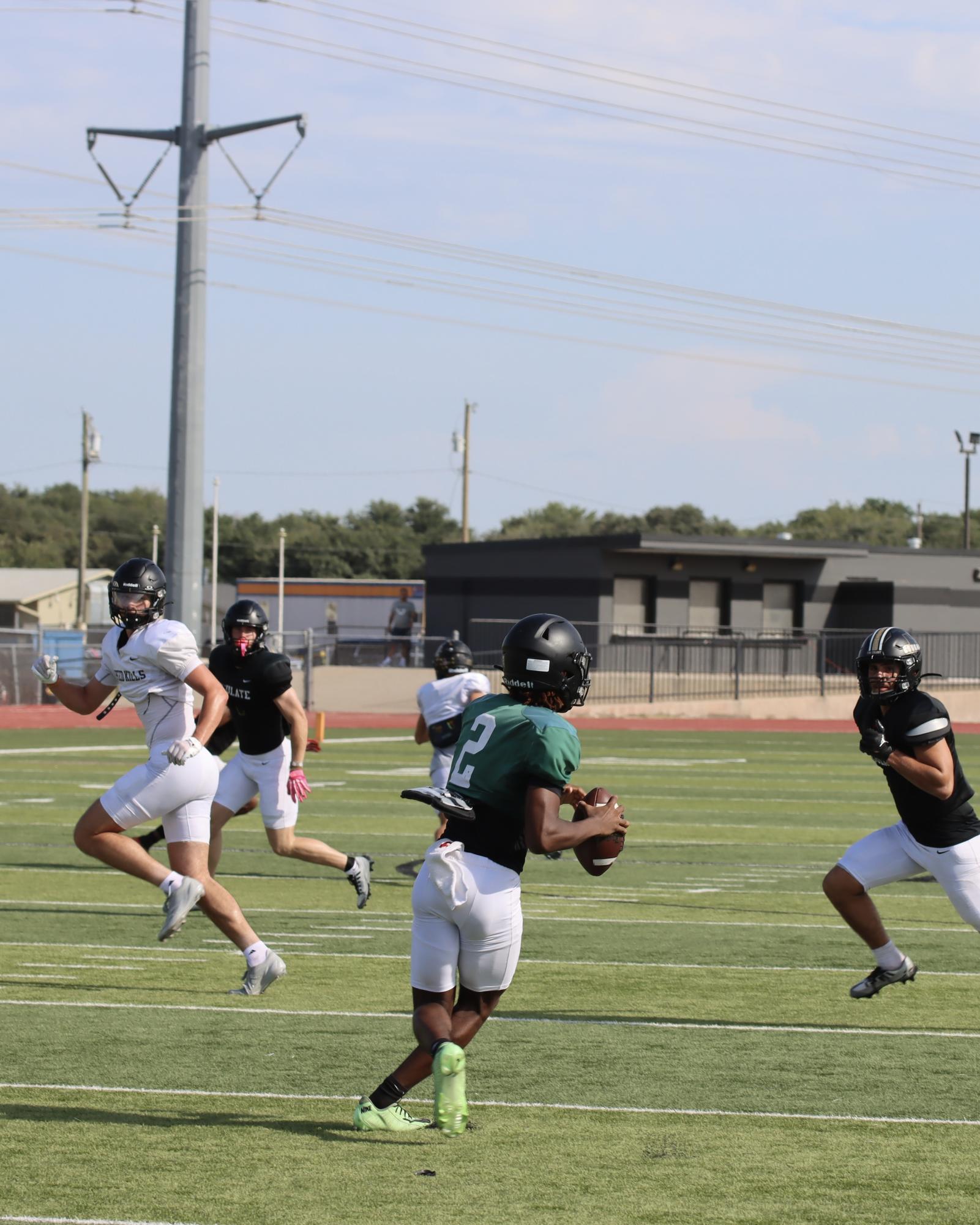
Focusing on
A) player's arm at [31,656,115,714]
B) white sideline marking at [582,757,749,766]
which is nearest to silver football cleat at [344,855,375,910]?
player's arm at [31,656,115,714]

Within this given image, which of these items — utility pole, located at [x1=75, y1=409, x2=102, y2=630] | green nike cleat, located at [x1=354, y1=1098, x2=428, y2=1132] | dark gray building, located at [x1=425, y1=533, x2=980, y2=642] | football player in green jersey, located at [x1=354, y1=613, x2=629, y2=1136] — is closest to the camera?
football player in green jersey, located at [x1=354, y1=613, x2=629, y2=1136]

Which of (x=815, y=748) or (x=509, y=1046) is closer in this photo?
(x=509, y=1046)

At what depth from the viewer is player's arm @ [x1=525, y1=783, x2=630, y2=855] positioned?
4.88 metres

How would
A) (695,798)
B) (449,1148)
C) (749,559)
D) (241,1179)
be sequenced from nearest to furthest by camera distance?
(241,1179) < (449,1148) < (695,798) < (749,559)

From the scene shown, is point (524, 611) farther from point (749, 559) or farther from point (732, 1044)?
point (732, 1044)

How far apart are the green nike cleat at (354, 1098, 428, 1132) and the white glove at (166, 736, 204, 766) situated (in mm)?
2634

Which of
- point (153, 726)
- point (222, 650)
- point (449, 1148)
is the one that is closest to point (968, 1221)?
point (449, 1148)

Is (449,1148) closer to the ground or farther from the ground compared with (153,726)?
closer to the ground

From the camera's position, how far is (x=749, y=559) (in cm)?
4731

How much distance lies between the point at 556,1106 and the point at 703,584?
41.5m

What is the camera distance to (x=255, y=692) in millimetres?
9789

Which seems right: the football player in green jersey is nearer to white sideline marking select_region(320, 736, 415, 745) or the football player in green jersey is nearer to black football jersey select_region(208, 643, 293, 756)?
black football jersey select_region(208, 643, 293, 756)

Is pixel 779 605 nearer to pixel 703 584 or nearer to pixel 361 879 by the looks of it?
pixel 703 584

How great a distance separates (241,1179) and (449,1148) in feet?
2.44
